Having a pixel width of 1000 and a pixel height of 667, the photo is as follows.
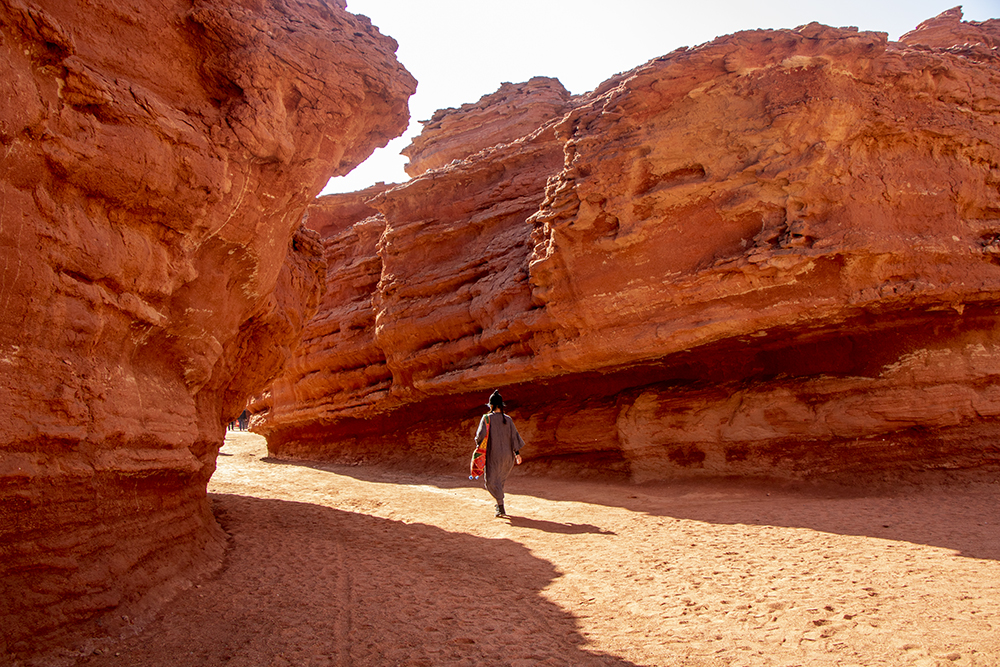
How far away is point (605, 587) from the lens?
4.46m

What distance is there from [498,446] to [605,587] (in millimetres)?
3292

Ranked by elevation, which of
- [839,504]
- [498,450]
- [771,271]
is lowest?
[839,504]

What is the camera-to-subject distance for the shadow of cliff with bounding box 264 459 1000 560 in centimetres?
530

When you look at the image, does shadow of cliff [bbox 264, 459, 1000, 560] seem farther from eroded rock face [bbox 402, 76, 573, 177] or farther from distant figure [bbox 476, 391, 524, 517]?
eroded rock face [bbox 402, 76, 573, 177]

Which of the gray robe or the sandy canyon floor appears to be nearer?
the sandy canyon floor

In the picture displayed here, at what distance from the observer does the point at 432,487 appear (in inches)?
389

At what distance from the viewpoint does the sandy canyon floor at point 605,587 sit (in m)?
3.25

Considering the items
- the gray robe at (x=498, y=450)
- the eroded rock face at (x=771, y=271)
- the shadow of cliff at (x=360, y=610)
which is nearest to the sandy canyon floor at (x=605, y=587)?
the shadow of cliff at (x=360, y=610)

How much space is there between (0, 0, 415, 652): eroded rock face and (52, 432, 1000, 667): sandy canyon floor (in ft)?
1.95

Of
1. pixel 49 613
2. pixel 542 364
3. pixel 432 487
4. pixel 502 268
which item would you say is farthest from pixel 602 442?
pixel 49 613

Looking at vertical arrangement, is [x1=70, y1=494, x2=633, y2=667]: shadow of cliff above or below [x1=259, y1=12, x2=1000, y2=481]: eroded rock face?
below

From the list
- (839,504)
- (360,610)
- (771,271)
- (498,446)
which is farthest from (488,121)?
(360,610)

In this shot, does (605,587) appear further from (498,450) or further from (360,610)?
(498,450)

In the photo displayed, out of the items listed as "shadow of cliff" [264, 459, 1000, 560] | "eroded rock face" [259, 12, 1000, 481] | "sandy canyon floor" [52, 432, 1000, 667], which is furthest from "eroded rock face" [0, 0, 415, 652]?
"eroded rock face" [259, 12, 1000, 481]
